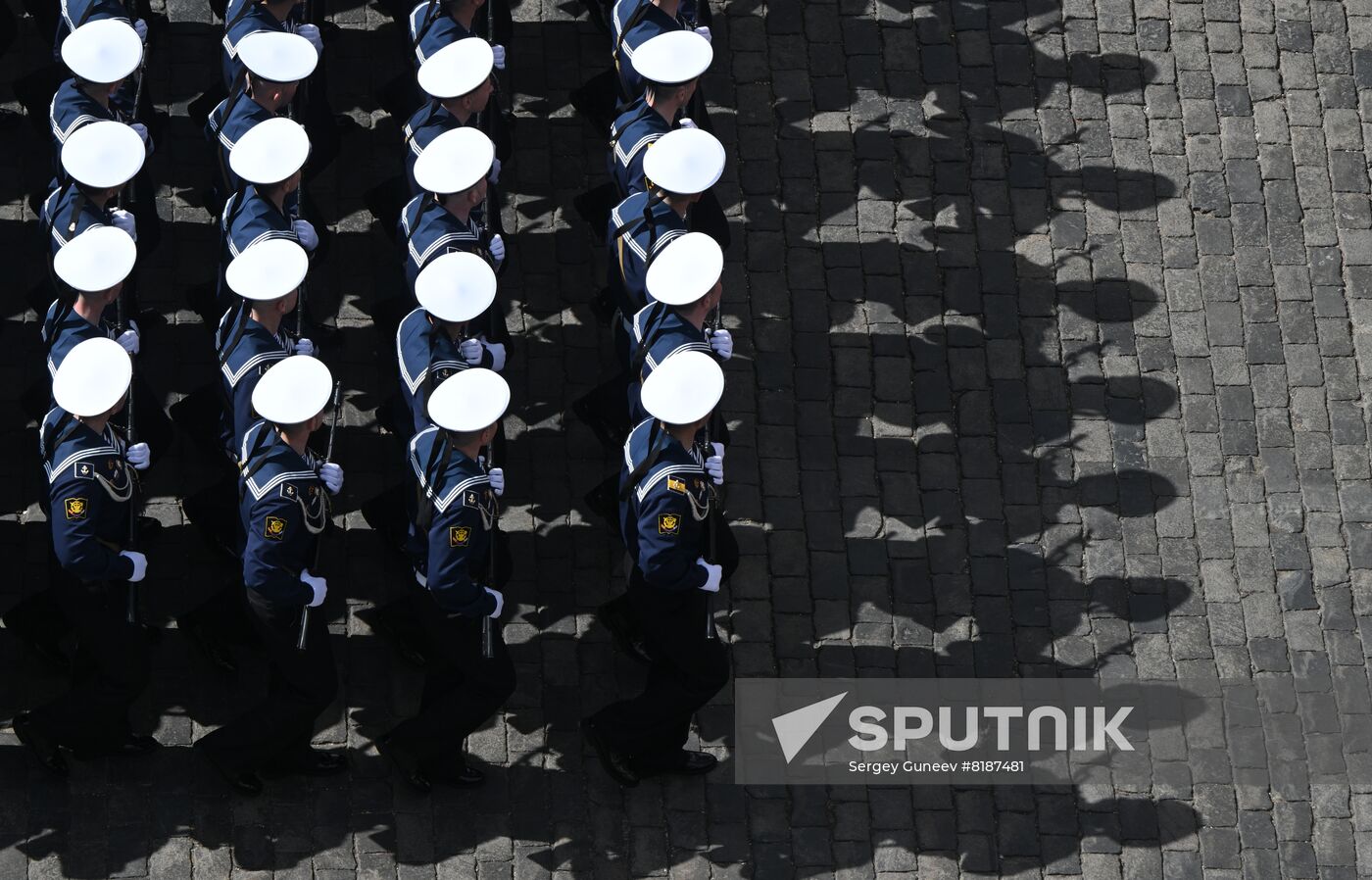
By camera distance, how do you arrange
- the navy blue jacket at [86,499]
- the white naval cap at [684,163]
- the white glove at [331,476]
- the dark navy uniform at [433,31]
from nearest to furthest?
the navy blue jacket at [86,499], the white glove at [331,476], the white naval cap at [684,163], the dark navy uniform at [433,31]

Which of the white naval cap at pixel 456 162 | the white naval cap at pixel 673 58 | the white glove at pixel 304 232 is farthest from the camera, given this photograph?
the white naval cap at pixel 673 58

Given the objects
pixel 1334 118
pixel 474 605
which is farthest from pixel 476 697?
pixel 1334 118

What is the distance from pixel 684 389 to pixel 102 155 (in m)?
3.69

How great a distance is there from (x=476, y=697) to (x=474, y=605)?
23.4 inches

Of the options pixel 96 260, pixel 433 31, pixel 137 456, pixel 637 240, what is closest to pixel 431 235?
pixel 637 240

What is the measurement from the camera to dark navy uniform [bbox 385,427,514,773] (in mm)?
10320

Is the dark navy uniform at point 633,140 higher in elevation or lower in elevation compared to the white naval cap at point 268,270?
higher

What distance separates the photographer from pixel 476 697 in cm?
1062

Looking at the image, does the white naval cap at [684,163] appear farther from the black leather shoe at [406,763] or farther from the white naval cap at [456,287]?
the black leather shoe at [406,763]

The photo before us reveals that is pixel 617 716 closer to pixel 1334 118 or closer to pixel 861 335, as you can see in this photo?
pixel 861 335

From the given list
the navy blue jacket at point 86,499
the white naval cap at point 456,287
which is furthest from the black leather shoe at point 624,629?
the navy blue jacket at point 86,499

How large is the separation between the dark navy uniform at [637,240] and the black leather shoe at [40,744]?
4156 millimetres

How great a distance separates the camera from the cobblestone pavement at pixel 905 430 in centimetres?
1098

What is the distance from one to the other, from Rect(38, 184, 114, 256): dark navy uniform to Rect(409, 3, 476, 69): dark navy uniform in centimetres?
222
